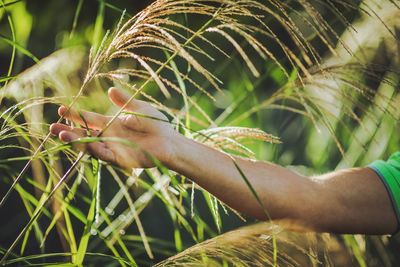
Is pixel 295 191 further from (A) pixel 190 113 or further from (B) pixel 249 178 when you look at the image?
(A) pixel 190 113

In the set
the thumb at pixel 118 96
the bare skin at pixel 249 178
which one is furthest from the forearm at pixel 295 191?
the thumb at pixel 118 96

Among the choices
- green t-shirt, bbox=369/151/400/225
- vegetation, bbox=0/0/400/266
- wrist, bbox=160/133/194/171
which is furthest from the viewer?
green t-shirt, bbox=369/151/400/225

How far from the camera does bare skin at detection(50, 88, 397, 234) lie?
0.95 metres

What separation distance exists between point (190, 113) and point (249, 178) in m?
0.85

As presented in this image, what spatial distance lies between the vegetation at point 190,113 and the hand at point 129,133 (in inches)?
1.1

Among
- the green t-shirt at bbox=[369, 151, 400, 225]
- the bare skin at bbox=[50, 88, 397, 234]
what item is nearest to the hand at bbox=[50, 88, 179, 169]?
the bare skin at bbox=[50, 88, 397, 234]

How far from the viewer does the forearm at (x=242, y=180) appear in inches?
39.8

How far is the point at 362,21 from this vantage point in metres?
1.73

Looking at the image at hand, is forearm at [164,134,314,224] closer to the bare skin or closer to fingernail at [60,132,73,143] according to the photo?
the bare skin

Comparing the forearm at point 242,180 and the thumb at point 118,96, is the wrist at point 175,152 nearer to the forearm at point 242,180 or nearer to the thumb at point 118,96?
the forearm at point 242,180

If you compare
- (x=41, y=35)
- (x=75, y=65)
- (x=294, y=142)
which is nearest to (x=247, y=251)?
(x=75, y=65)

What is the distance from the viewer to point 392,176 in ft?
4.27

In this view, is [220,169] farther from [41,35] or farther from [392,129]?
[41,35]

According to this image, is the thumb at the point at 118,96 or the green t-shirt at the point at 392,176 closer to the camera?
the thumb at the point at 118,96
